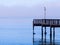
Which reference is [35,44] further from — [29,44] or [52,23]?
[52,23]

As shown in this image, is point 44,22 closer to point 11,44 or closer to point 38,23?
point 38,23

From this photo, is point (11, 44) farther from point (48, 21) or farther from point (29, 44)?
point (48, 21)

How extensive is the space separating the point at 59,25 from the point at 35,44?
6063 mm

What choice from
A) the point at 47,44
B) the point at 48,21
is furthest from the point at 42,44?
the point at 48,21

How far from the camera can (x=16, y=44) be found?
4444cm

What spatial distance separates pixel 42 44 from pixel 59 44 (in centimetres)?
298

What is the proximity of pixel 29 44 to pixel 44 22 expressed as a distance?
4.89 m

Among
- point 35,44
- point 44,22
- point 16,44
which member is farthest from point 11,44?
point 44,22

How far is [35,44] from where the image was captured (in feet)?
145

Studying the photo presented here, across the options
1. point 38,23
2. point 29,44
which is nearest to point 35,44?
point 29,44

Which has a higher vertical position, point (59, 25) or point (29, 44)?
point (59, 25)

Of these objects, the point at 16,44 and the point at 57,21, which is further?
the point at 16,44

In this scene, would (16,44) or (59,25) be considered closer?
(59,25)

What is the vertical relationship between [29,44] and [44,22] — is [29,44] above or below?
below
